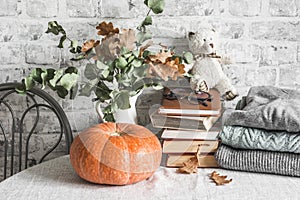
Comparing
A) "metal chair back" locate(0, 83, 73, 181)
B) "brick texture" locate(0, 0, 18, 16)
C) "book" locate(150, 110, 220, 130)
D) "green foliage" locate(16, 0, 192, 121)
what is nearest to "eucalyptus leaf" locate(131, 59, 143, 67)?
"green foliage" locate(16, 0, 192, 121)

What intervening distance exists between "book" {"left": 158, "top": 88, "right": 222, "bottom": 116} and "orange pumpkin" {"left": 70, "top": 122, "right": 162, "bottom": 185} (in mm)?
165

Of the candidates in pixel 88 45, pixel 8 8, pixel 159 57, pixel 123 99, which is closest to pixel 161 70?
pixel 159 57

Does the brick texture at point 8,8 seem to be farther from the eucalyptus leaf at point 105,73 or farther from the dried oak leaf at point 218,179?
the dried oak leaf at point 218,179

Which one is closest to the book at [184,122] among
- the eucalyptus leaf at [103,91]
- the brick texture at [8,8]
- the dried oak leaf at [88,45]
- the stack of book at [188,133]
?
the stack of book at [188,133]

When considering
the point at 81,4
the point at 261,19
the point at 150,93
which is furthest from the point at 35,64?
the point at 261,19

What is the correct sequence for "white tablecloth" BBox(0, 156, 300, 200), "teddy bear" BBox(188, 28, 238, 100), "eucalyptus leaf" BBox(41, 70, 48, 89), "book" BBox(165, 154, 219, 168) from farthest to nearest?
"teddy bear" BBox(188, 28, 238, 100) → "book" BBox(165, 154, 219, 168) → "eucalyptus leaf" BBox(41, 70, 48, 89) → "white tablecloth" BBox(0, 156, 300, 200)

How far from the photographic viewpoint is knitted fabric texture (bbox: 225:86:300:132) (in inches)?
60.0

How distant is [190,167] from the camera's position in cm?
160

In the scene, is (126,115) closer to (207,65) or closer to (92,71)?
(92,71)

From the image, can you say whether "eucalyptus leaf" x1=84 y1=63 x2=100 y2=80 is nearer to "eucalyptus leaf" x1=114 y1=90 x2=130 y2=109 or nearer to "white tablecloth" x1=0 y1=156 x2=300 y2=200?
"eucalyptus leaf" x1=114 y1=90 x2=130 y2=109

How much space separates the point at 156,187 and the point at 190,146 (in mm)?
207

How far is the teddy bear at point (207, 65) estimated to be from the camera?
5.93ft

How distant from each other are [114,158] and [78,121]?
556mm

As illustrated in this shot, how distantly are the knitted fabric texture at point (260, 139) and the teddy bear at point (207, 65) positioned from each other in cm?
25
